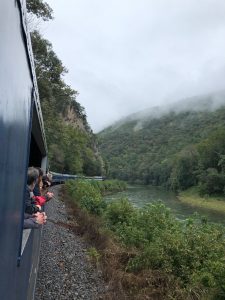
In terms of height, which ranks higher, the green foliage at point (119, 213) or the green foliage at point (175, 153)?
the green foliage at point (175, 153)

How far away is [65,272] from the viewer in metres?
9.62

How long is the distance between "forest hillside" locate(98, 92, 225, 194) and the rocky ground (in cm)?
5665

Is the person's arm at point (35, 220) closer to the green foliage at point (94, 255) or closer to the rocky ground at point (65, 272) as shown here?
the rocky ground at point (65, 272)

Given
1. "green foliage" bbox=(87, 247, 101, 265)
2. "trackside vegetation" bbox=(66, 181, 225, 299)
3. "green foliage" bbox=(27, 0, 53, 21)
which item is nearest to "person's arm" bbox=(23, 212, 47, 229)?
"trackside vegetation" bbox=(66, 181, 225, 299)

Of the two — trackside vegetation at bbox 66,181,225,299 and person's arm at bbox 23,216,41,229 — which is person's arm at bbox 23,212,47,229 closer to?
person's arm at bbox 23,216,41,229

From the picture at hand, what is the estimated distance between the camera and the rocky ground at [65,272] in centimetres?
828

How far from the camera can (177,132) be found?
17125 centimetres

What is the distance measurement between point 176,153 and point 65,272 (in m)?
130

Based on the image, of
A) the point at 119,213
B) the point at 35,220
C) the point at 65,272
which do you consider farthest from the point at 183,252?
the point at 35,220

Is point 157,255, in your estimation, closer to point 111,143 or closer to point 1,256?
point 1,256

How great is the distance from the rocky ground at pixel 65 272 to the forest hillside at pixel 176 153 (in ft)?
186

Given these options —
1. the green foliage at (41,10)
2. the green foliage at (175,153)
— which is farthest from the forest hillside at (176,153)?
the green foliage at (41,10)

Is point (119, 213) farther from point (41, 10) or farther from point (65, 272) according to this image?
point (41, 10)

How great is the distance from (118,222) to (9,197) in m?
15.3
